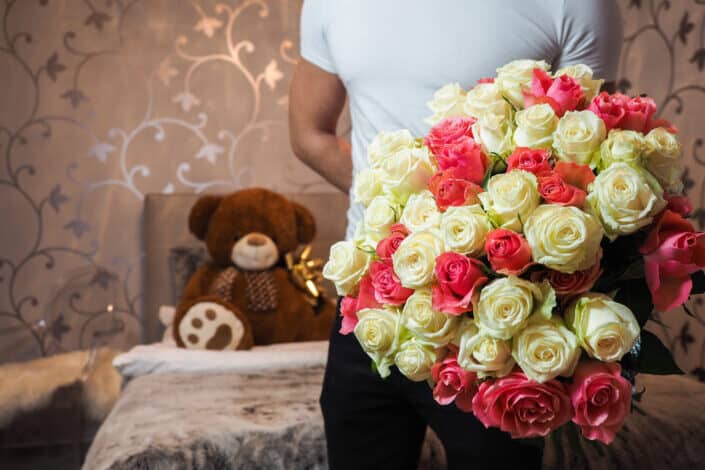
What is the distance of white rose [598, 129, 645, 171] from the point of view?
812 mm

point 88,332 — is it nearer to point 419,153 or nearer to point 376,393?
point 376,393

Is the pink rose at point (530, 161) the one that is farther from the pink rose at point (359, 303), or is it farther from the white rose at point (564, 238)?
Answer: the pink rose at point (359, 303)

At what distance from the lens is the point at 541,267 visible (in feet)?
2.69

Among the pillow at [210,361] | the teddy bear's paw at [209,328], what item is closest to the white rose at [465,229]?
the pillow at [210,361]

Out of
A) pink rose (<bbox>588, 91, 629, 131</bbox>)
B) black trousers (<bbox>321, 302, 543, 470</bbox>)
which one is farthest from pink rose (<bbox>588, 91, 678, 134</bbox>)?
black trousers (<bbox>321, 302, 543, 470</bbox>)

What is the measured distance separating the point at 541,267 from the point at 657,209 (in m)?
0.13

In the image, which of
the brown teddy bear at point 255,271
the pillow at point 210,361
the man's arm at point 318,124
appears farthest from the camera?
the brown teddy bear at point 255,271

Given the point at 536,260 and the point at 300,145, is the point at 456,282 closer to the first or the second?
the point at 536,260

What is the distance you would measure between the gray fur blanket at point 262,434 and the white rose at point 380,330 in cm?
98

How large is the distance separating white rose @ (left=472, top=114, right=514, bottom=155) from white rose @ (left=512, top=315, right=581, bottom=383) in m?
0.20

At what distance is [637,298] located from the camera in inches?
32.9

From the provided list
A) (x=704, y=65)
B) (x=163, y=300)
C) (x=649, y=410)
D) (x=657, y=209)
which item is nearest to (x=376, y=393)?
(x=657, y=209)

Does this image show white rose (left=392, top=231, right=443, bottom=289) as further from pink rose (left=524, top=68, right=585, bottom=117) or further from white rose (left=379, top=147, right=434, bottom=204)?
pink rose (left=524, top=68, right=585, bottom=117)

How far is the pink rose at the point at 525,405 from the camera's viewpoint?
2.57 ft
